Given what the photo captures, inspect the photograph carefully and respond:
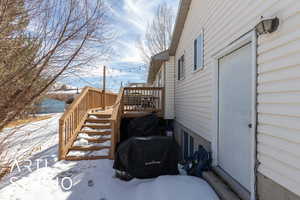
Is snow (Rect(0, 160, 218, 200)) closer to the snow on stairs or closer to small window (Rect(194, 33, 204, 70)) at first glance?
the snow on stairs

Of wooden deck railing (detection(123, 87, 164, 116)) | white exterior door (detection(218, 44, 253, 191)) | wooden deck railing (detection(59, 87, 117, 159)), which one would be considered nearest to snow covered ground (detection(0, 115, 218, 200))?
white exterior door (detection(218, 44, 253, 191))

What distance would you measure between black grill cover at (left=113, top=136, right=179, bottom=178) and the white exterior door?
3.31 ft

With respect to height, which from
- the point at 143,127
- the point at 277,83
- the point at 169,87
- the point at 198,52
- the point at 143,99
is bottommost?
the point at 143,127

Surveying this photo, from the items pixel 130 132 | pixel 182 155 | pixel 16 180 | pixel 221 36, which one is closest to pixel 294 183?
pixel 221 36

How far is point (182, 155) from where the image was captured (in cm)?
777

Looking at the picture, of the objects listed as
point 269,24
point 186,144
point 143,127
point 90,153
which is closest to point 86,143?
point 90,153

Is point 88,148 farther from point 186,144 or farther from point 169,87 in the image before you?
point 169,87

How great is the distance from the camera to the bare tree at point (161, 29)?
1784 centimetres

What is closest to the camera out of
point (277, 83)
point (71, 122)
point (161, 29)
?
point (277, 83)

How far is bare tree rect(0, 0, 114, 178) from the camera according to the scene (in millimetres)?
2082

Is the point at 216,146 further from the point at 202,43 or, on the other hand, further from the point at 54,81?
the point at 54,81

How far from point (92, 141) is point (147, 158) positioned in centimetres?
259

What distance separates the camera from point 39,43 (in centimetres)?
234

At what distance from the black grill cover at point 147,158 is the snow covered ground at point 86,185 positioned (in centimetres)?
22
